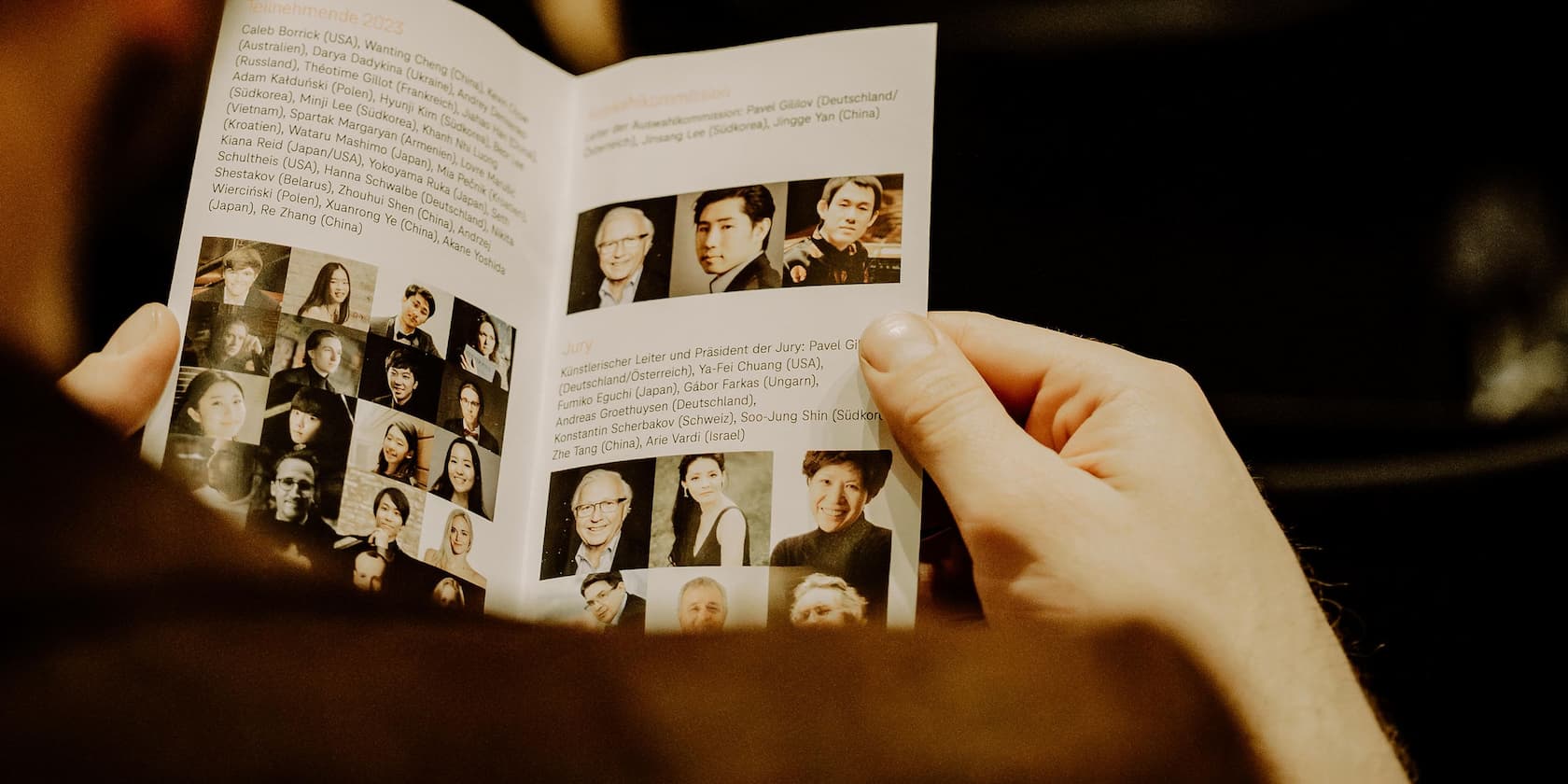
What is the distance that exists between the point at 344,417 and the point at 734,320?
0.21 meters

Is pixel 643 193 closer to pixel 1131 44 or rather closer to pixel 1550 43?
pixel 1131 44

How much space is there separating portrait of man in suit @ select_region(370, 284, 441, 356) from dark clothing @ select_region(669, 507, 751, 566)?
17 cm

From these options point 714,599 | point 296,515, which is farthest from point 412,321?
point 714,599

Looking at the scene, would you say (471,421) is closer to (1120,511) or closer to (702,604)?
(702,604)

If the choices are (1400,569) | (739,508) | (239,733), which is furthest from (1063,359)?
(239,733)

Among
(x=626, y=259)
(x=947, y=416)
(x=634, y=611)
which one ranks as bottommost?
(x=634, y=611)

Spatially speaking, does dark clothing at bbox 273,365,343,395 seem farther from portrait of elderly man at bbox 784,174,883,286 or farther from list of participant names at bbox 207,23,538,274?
portrait of elderly man at bbox 784,174,883,286

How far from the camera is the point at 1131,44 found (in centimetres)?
93

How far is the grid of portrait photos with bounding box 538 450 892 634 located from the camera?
62 cm

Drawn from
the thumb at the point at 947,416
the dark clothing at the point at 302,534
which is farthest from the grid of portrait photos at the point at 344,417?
the thumb at the point at 947,416

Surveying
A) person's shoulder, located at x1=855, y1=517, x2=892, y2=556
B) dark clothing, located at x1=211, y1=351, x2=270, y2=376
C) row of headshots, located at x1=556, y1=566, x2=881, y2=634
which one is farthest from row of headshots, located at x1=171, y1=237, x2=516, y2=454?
person's shoulder, located at x1=855, y1=517, x2=892, y2=556

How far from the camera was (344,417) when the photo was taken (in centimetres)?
62

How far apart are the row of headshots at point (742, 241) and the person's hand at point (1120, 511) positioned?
58 mm

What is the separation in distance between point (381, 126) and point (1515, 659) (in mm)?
749
